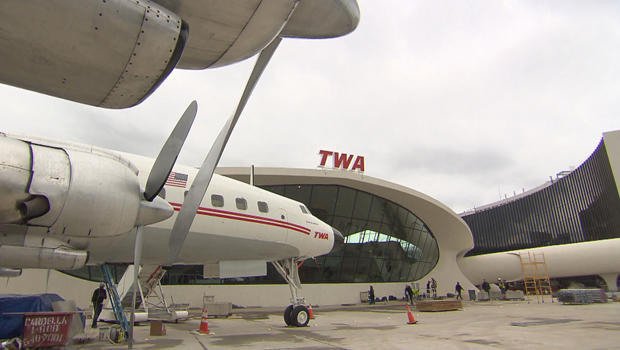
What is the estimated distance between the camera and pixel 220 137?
20.1 ft

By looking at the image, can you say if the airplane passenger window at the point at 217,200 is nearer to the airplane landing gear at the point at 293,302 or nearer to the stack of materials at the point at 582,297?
the airplane landing gear at the point at 293,302

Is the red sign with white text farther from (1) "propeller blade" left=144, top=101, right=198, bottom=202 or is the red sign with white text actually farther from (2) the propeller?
(1) "propeller blade" left=144, top=101, right=198, bottom=202

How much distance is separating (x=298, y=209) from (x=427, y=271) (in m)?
28.6

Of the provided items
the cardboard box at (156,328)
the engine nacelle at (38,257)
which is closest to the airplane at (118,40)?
the engine nacelle at (38,257)

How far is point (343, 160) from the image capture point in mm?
30297

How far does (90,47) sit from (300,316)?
1231 centimetres

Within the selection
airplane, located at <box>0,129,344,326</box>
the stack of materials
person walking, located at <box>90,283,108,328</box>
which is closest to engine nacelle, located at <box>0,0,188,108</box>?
airplane, located at <box>0,129,344,326</box>

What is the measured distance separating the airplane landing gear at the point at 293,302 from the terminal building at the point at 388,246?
38.4ft

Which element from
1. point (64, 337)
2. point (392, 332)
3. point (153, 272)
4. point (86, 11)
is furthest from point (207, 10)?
point (153, 272)

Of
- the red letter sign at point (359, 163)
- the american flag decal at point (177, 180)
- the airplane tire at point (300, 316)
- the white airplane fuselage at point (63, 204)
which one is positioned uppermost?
the red letter sign at point (359, 163)

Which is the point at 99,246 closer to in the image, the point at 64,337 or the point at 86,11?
the point at 64,337

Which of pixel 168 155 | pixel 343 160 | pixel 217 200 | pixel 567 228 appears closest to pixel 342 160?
pixel 343 160

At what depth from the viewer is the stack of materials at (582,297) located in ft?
72.2

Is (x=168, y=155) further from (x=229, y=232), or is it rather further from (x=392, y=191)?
(x=392, y=191)
